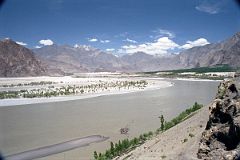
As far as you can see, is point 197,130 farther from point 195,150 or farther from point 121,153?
point 121,153

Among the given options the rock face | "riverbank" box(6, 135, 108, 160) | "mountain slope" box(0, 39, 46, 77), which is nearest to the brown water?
"riverbank" box(6, 135, 108, 160)

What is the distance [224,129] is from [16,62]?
368 ft

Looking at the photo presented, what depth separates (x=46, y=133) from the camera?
1738cm

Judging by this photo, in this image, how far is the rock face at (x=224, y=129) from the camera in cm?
552

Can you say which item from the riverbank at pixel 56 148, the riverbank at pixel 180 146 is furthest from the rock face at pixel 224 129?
the riverbank at pixel 56 148

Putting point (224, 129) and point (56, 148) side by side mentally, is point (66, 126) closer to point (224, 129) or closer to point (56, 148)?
point (56, 148)

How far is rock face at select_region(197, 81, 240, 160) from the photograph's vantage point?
18.1 ft

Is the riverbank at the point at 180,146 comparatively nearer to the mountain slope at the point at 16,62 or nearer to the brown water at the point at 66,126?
the brown water at the point at 66,126

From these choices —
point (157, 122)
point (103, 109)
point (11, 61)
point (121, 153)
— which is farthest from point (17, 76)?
point (121, 153)

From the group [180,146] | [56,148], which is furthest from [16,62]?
[180,146]

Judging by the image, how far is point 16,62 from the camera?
11206cm

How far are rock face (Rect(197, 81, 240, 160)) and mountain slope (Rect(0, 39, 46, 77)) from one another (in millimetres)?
104070

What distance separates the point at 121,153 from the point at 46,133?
7465 mm

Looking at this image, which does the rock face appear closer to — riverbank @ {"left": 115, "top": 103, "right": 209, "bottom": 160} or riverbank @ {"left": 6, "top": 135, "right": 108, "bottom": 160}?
riverbank @ {"left": 115, "top": 103, "right": 209, "bottom": 160}
